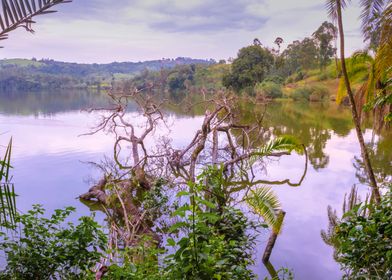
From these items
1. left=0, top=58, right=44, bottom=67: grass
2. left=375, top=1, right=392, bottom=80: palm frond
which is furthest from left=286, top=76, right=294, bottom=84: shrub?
left=0, top=58, right=44, bottom=67: grass

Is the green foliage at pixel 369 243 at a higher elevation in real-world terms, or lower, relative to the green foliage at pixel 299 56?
lower

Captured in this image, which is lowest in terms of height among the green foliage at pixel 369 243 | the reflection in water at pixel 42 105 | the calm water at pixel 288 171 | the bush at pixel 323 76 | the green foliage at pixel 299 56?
the calm water at pixel 288 171

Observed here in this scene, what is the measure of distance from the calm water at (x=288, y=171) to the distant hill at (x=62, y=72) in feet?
146

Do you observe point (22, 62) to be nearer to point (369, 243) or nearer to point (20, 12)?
point (20, 12)

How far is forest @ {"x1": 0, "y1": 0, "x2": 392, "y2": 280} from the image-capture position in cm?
274

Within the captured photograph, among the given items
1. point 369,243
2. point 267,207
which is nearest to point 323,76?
point 267,207

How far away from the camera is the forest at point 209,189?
2.74 m

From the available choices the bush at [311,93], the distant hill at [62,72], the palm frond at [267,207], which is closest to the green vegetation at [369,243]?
the palm frond at [267,207]

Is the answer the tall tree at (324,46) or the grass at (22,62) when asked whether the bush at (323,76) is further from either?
the grass at (22,62)

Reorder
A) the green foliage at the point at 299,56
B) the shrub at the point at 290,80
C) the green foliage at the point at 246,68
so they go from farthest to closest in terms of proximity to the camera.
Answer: the shrub at the point at 290,80 < the green foliage at the point at 299,56 < the green foliage at the point at 246,68

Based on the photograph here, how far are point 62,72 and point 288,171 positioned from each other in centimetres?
10288

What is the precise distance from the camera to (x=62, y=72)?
349 feet

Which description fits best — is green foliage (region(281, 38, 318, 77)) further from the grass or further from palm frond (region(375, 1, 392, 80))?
the grass

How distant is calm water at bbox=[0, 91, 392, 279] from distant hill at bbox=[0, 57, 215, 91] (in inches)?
1758
